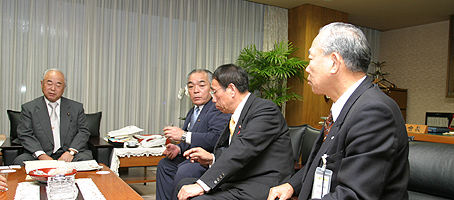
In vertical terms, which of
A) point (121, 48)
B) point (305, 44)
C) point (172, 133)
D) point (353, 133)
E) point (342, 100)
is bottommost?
point (172, 133)

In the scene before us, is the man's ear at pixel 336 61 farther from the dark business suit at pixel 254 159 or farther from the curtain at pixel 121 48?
the curtain at pixel 121 48

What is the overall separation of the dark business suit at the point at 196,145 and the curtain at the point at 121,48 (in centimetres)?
246

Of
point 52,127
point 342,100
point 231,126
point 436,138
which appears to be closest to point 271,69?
point 436,138

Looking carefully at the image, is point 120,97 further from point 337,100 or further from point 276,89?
point 337,100

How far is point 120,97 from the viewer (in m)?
5.47

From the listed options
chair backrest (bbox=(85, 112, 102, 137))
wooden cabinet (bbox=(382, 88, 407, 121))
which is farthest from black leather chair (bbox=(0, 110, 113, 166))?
wooden cabinet (bbox=(382, 88, 407, 121))

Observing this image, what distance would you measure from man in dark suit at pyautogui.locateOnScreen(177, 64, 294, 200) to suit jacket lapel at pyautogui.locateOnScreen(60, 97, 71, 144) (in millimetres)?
2009

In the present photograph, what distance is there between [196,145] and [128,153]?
1.14m

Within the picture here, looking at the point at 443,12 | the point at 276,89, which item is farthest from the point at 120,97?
the point at 443,12

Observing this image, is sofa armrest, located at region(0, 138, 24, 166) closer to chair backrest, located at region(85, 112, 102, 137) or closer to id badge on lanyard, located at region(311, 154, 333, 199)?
chair backrest, located at region(85, 112, 102, 137)

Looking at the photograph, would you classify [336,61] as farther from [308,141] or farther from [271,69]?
[271,69]

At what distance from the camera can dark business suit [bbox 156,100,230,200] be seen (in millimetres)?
2826

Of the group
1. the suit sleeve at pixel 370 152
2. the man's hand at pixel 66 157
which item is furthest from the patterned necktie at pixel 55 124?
the suit sleeve at pixel 370 152

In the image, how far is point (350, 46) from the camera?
1.29 metres
